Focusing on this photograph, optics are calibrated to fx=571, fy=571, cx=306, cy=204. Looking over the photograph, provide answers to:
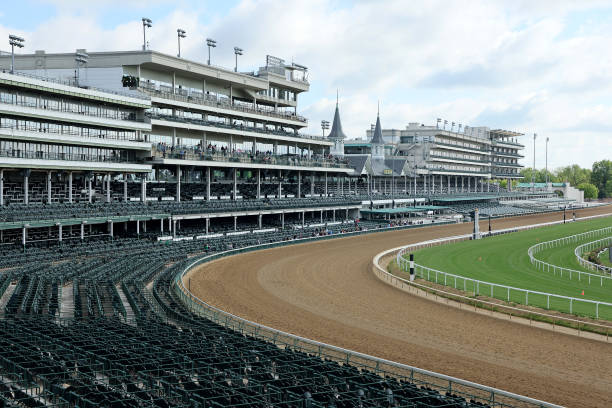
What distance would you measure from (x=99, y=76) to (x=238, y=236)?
20494 mm

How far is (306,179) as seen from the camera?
263 feet

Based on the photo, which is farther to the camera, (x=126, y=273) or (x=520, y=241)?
(x=520, y=241)

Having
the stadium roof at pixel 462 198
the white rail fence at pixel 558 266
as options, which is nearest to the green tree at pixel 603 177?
the stadium roof at pixel 462 198

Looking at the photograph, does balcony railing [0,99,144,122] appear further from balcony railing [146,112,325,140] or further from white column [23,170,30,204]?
white column [23,170,30,204]

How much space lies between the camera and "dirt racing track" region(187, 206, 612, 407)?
60.3 ft

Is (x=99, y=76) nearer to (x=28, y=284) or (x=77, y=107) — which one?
(x=77, y=107)

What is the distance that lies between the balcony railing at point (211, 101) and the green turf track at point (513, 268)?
92.9ft

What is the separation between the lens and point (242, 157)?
211ft

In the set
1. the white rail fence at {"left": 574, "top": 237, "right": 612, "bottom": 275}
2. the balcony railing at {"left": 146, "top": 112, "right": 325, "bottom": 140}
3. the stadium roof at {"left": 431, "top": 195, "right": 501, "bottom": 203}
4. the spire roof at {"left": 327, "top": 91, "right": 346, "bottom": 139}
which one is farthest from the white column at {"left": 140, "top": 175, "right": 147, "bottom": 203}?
the stadium roof at {"left": 431, "top": 195, "right": 501, "bottom": 203}

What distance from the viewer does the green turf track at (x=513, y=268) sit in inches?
1144

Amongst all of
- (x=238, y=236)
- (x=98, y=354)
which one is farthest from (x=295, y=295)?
(x=238, y=236)

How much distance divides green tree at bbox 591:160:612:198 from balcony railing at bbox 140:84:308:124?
426ft

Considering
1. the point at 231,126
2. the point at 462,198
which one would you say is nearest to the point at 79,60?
the point at 231,126

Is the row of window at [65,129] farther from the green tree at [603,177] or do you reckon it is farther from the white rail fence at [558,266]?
the green tree at [603,177]
